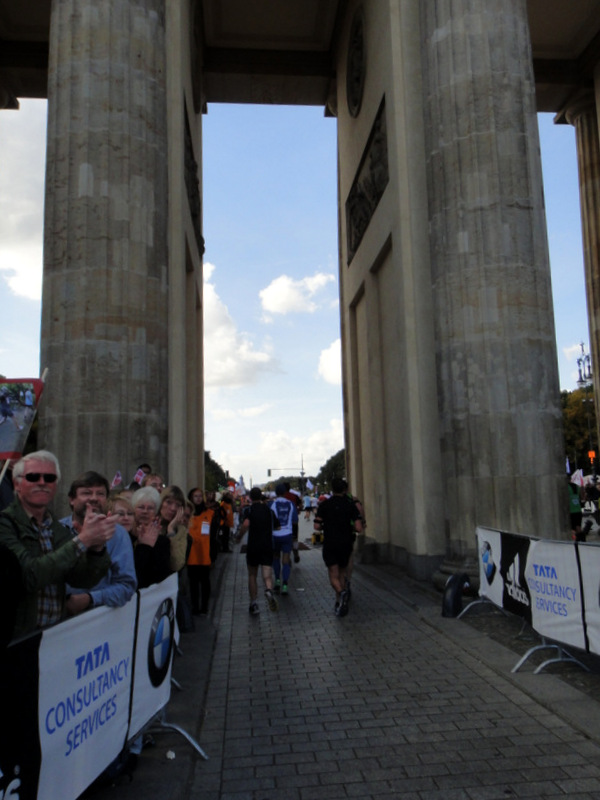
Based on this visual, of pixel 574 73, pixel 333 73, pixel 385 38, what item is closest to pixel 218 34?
pixel 333 73

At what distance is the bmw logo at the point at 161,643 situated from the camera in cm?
423

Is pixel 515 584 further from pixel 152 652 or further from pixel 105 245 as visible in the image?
pixel 105 245

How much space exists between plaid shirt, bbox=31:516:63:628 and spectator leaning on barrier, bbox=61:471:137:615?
0.57 ft

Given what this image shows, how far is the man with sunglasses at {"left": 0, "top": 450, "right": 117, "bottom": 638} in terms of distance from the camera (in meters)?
3.00

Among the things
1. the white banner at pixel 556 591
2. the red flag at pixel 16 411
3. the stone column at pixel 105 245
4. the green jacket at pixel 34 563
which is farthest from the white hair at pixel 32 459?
the stone column at pixel 105 245

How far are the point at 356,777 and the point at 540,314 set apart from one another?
8333 millimetres

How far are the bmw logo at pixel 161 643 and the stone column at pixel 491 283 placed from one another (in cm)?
662

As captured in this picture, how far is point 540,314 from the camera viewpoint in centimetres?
1080

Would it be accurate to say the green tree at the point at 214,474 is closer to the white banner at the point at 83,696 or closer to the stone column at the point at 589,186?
the stone column at the point at 589,186

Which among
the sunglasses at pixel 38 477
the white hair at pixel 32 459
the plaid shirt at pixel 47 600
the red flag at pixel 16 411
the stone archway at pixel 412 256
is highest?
the stone archway at pixel 412 256

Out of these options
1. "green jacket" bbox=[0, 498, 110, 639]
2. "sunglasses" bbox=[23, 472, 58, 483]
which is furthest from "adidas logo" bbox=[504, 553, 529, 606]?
"sunglasses" bbox=[23, 472, 58, 483]

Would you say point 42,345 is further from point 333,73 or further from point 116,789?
point 333,73

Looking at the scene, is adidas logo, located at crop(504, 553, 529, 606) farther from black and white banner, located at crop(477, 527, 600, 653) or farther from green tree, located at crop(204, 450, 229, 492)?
green tree, located at crop(204, 450, 229, 492)

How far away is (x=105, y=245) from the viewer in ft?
35.4
